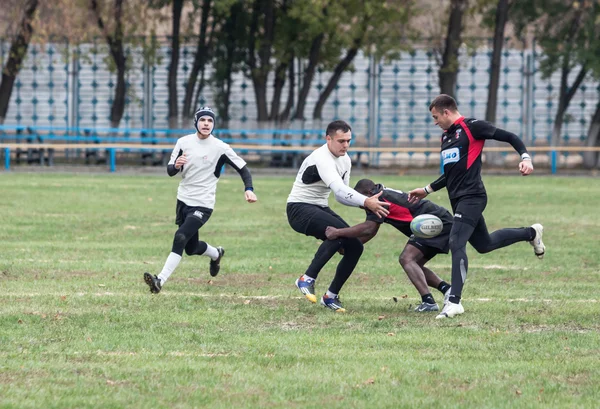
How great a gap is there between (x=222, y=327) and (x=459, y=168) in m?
2.32

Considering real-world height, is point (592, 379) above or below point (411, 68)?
below

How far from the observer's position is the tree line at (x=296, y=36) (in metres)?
34.6

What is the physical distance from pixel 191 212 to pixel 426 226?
260cm

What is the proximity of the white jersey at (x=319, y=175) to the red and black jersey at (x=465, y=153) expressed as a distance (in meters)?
0.87

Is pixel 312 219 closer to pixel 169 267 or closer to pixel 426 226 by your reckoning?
pixel 426 226

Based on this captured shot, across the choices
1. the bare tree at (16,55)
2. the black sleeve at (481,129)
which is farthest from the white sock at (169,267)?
the bare tree at (16,55)

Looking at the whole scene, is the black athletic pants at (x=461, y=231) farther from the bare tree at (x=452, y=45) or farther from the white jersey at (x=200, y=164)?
the bare tree at (x=452, y=45)

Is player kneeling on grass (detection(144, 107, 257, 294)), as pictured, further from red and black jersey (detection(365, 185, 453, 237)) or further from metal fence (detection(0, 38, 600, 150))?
metal fence (detection(0, 38, 600, 150))

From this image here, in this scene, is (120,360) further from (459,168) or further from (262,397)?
(459,168)

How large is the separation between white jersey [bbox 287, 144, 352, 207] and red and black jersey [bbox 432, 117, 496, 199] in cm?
87

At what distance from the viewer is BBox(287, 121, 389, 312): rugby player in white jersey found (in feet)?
30.9

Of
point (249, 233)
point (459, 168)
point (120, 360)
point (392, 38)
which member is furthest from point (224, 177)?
point (120, 360)

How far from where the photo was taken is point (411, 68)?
37.1 m

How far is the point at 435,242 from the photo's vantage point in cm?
950
